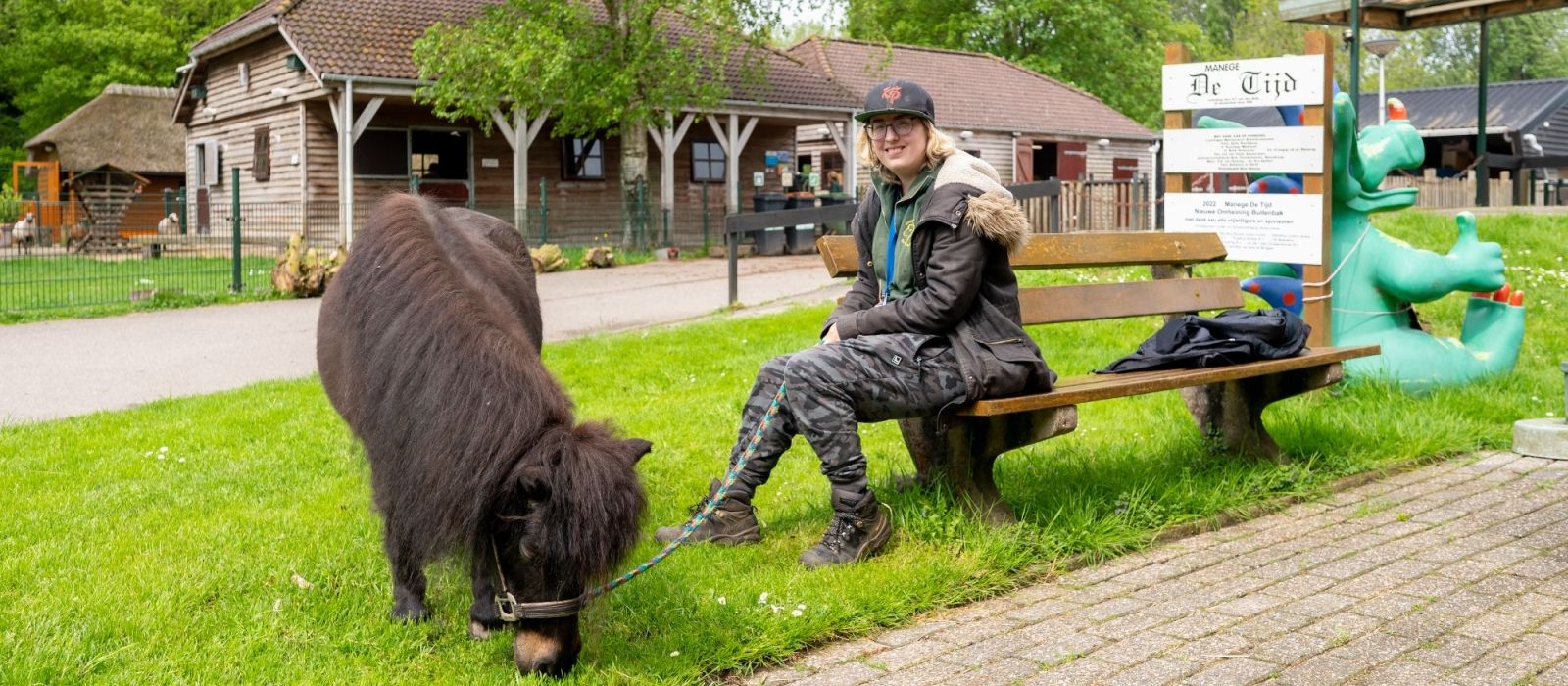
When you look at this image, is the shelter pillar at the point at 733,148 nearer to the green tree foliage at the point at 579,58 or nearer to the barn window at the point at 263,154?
the green tree foliage at the point at 579,58

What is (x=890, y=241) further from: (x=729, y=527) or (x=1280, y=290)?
(x=1280, y=290)

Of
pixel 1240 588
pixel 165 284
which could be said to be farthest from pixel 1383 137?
pixel 165 284

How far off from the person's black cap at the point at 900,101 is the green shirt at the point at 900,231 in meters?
0.21

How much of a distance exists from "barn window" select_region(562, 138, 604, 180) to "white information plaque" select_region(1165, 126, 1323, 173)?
18.8m

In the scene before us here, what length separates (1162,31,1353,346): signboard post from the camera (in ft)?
22.0

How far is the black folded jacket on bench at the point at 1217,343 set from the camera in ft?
16.4

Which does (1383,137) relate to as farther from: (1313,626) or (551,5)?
(551,5)

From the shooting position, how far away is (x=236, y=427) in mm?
6895

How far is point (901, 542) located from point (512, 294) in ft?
5.21

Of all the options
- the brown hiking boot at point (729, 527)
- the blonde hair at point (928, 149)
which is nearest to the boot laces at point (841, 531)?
the brown hiking boot at point (729, 527)

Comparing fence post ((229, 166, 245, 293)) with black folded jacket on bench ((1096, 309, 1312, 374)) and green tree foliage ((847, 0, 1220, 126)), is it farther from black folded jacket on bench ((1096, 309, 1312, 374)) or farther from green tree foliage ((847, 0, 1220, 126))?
green tree foliage ((847, 0, 1220, 126))

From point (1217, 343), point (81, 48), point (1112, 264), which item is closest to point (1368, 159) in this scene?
point (1112, 264)

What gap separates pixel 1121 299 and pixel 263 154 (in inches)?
878

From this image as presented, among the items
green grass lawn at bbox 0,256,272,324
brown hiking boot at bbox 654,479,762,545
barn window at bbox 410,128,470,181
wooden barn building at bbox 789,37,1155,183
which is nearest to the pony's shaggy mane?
brown hiking boot at bbox 654,479,762,545
